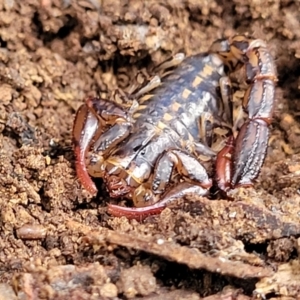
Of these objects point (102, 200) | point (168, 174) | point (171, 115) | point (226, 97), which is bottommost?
point (102, 200)

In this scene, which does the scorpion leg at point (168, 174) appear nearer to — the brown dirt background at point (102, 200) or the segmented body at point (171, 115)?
the segmented body at point (171, 115)

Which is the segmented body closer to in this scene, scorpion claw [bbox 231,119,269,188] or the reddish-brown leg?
the reddish-brown leg

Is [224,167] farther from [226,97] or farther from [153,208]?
[226,97]

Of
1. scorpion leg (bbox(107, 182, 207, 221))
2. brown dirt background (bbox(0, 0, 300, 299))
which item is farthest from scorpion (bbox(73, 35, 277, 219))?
brown dirt background (bbox(0, 0, 300, 299))

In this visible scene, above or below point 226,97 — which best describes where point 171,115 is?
below

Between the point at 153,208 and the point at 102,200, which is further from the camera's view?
the point at 102,200

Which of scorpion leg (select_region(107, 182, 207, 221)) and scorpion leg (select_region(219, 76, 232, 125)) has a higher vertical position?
scorpion leg (select_region(219, 76, 232, 125))

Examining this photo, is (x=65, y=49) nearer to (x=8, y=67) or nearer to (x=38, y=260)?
(x=8, y=67)

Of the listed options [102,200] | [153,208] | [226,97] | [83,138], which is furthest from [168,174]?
[226,97]
